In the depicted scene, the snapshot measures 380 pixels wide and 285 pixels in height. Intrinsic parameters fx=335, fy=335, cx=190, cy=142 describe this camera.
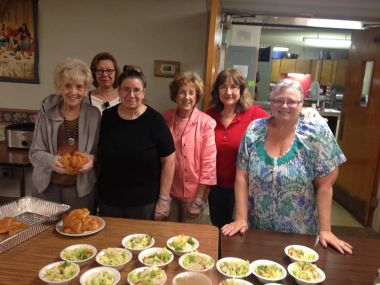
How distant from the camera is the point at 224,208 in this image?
2.21 m

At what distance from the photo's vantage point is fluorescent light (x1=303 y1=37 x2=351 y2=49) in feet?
25.8

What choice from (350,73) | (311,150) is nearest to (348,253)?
(311,150)

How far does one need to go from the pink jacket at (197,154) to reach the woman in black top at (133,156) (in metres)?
0.21

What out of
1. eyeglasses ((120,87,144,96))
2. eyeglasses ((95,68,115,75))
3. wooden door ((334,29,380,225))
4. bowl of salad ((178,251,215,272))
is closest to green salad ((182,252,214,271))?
bowl of salad ((178,251,215,272))

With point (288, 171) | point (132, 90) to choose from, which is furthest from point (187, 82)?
point (288, 171)

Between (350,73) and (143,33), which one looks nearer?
(143,33)

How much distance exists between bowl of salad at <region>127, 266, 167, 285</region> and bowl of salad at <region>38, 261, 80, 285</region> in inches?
7.6

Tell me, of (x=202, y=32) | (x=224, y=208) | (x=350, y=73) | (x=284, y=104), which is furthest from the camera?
(x=350, y=73)

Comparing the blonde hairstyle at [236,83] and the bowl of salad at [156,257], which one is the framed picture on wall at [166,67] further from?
the bowl of salad at [156,257]

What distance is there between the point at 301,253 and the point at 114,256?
2.40 feet

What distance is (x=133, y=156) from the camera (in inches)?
67.9

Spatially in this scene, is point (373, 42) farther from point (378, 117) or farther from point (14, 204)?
point (14, 204)

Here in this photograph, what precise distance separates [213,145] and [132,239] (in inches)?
33.1

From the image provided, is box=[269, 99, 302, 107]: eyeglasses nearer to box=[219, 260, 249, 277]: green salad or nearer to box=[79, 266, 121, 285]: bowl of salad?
box=[219, 260, 249, 277]: green salad
